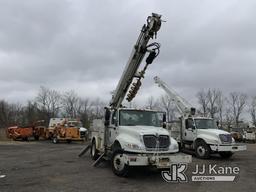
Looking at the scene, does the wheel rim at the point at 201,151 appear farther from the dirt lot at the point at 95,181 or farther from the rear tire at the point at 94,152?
the rear tire at the point at 94,152

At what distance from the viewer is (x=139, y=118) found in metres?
12.8

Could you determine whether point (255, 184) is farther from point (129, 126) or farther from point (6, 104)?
point (6, 104)

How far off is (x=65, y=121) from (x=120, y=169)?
76.1 feet

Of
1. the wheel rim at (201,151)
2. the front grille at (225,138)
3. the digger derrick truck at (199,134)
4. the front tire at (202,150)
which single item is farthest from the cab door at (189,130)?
the front grille at (225,138)

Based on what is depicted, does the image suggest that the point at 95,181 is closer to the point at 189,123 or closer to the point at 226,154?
the point at 226,154

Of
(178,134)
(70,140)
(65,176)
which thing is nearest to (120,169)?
(65,176)

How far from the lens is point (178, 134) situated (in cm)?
2045

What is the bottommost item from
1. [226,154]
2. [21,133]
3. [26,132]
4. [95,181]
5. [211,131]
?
[95,181]

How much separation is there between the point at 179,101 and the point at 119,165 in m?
11.5

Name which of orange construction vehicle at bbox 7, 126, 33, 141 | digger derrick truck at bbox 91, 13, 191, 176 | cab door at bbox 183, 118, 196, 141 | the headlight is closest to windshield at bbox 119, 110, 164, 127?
digger derrick truck at bbox 91, 13, 191, 176

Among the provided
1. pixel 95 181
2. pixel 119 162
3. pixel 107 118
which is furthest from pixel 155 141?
pixel 107 118

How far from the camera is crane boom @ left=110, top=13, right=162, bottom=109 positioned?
12.2 meters

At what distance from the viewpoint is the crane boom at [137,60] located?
12195 millimetres

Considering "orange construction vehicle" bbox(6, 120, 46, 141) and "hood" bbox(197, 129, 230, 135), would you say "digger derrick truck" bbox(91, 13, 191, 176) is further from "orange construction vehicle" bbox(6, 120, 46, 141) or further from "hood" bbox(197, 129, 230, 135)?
"orange construction vehicle" bbox(6, 120, 46, 141)
